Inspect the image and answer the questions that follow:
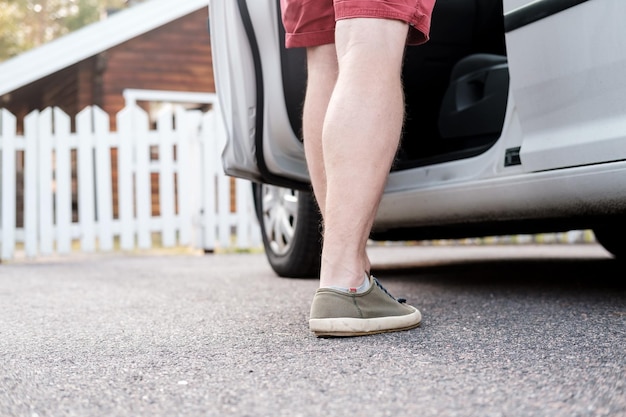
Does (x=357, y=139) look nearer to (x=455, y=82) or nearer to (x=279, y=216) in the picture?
(x=455, y=82)

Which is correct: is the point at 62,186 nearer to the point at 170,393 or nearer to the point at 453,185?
the point at 453,185

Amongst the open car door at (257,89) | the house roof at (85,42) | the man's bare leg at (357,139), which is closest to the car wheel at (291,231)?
the open car door at (257,89)

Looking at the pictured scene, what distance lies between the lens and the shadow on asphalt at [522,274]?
2.74 meters

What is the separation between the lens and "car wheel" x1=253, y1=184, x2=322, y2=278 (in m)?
3.00

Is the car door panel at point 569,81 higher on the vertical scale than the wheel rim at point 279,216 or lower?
higher

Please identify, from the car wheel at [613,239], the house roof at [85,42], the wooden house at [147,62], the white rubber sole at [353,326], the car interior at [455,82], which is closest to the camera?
the white rubber sole at [353,326]

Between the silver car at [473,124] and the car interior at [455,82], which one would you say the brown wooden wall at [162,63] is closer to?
the silver car at [473,124]

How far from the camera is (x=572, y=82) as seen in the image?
1.91 m

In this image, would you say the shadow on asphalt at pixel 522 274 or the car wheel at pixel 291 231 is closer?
the shadow on asphalt at pixel 522 274

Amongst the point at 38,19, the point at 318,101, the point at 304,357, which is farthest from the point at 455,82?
the point at 38,19

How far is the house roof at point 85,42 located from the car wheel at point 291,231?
5.77m

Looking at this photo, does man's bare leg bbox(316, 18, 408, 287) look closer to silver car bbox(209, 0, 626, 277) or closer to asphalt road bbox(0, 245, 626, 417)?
asphalt road bbox(0, 245, 626, 417)

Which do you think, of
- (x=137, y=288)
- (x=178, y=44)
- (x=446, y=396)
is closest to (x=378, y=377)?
(x=446, y=396)

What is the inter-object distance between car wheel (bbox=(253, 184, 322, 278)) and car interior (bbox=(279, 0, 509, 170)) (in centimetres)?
45
